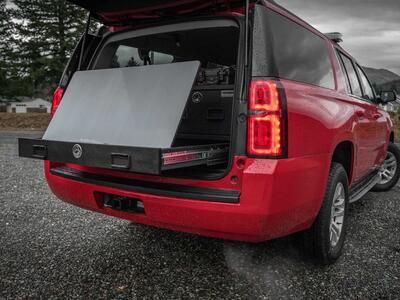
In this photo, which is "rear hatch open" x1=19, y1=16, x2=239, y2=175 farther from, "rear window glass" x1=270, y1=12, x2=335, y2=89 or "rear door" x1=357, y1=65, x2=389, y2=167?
→ "rear door" x1=357, y1=65, x2=389, y2=167

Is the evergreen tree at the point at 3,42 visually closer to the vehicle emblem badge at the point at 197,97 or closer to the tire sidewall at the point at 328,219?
the vehicle emblem badge at the point at 197,97

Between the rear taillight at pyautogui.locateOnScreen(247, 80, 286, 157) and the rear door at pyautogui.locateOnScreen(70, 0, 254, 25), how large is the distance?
26.6 inches

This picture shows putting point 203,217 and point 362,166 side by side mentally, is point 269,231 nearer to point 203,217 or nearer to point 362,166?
point 203,217

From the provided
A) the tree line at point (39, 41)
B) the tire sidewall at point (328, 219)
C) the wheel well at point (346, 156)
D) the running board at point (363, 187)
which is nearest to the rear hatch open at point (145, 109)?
the tire sidewall at point (328, 219)

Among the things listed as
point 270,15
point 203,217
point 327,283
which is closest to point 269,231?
point 203,217

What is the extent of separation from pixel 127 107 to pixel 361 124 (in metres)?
2.27

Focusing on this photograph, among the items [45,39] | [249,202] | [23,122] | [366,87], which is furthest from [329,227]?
[45,39]

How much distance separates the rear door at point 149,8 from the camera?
2812mm

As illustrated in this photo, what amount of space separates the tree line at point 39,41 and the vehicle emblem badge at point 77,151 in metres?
34.5

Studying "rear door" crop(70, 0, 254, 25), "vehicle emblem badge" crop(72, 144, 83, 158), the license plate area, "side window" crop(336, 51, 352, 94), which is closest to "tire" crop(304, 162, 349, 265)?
the license plate area

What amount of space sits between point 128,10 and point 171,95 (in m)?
0.88

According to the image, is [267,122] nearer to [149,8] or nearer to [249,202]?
[249,202]

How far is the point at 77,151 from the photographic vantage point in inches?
99.0

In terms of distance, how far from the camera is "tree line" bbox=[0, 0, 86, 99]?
36.0 m
